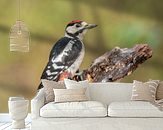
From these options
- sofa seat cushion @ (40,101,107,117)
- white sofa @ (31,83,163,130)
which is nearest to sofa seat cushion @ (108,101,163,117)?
white sofa @ (31,83,163,130)

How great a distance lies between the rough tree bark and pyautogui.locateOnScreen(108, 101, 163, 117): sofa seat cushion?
1539mm

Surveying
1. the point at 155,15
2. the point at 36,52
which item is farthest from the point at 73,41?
the point at 155,15

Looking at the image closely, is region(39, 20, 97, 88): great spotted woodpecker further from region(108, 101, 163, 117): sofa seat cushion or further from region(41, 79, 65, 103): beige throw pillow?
region(108, 101, 163, 117): sofa seat cushion

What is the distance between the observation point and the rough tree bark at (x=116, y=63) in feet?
19.5

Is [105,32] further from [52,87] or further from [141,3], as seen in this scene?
[52,87]

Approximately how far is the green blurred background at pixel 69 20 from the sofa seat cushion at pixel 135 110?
1.57 meters

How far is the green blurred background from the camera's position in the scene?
19.5 feet

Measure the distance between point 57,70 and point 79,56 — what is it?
48 centimetres

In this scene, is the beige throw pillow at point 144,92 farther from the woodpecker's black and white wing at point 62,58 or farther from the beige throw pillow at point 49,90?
the woodpecker's black and white wing at point 62,58

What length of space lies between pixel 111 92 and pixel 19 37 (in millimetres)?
1976

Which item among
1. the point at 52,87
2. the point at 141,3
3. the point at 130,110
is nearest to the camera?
the point at 130,110

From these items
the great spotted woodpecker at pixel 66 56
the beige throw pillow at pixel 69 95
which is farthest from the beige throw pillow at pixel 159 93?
the great spotted woodpecker at pixel 66 56

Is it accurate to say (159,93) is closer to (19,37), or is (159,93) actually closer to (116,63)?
(116,63)

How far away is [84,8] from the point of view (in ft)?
19.7
